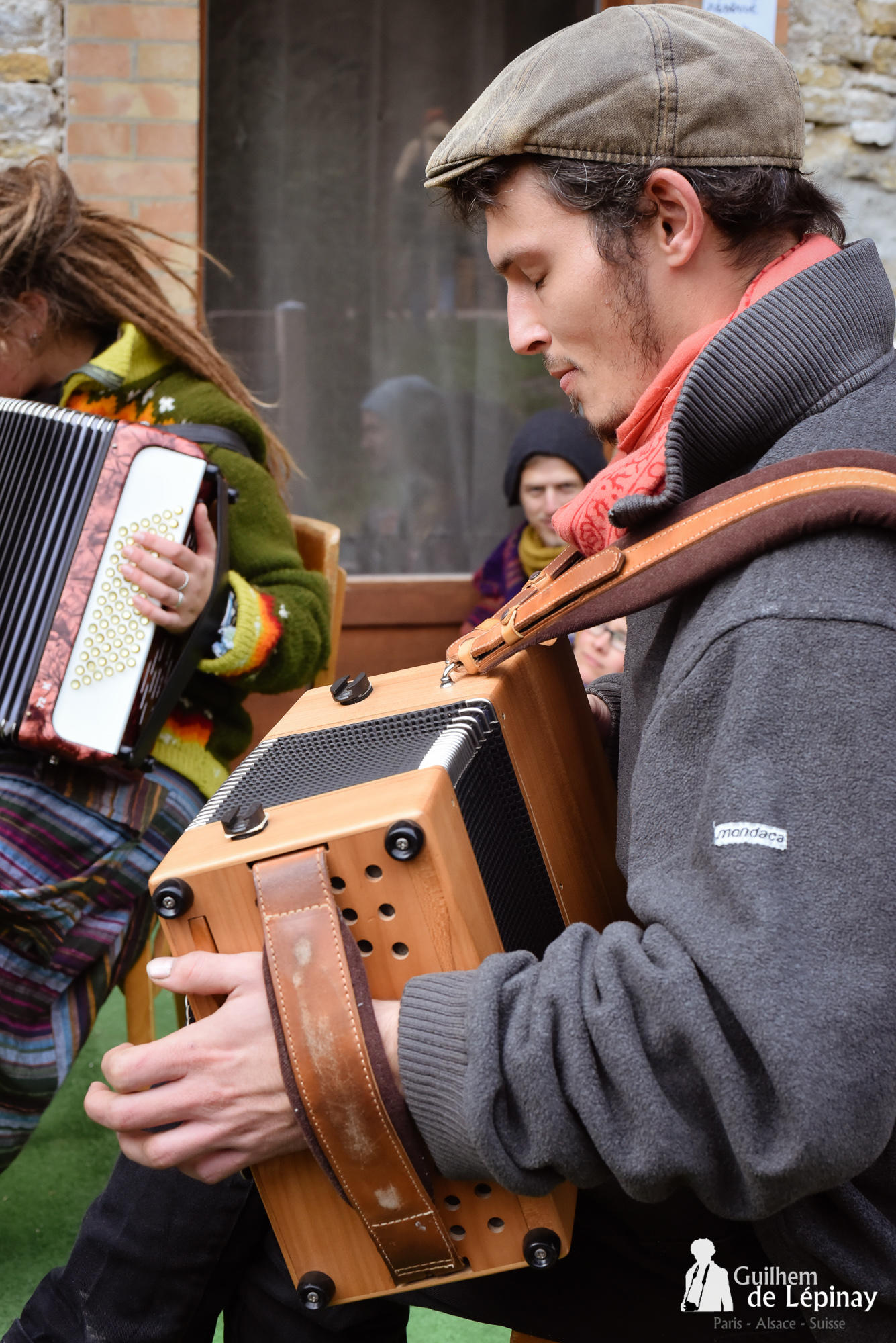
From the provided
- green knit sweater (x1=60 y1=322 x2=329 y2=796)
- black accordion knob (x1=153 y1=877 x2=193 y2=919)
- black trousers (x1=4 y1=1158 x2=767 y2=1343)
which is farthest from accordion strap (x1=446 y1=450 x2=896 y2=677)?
green knit sweater (x1=60 y1=322 x2=329 y2=796)

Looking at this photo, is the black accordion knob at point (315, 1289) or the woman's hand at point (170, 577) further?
the woman's hand at point (170, 577)

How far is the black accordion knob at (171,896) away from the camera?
36.6 inches

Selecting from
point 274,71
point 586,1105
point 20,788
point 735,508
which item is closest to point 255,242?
point 274,71

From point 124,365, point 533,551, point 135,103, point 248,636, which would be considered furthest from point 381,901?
point 135,103

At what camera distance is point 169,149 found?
3.10 metres

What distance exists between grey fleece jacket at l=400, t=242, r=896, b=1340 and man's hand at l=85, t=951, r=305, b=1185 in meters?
0.12

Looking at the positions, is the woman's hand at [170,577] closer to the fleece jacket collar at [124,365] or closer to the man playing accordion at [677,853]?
the fleece jacket collar at [124,365]

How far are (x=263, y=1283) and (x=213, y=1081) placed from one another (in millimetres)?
367

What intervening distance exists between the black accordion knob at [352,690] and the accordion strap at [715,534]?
18cm

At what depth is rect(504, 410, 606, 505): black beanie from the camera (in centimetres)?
345

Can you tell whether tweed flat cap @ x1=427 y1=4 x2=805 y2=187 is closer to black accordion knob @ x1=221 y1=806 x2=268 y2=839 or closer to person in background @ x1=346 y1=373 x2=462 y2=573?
black accordion knob @ x1=221 y1=806 x2=268 y2=839

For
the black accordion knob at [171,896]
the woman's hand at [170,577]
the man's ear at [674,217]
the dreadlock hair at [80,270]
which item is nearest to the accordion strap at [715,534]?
the man's ear at [674,217]

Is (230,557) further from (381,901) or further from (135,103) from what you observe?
(135,103)

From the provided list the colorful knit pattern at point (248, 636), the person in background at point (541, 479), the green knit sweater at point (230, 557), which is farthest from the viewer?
the person in background at point (541, 479)
